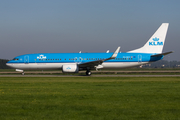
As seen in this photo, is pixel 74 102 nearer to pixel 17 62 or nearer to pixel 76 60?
pixel 76 60

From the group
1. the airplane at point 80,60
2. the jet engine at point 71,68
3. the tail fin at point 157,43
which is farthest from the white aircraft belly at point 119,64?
the jet engine at point 71,68

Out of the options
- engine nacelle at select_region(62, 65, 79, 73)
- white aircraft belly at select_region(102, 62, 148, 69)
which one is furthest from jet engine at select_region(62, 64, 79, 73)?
white aircraft belly at select_region(102, 62, 148, 69)

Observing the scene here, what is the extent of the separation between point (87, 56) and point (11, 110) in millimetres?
27885

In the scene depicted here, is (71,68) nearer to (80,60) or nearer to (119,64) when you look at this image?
(80,60)

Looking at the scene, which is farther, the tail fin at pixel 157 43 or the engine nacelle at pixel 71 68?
the tail fin at pixel 157 43

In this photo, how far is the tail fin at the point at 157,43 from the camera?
125 feet

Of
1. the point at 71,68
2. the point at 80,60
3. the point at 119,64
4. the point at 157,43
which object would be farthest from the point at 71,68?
the point at 157,43

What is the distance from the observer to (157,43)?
126 ft

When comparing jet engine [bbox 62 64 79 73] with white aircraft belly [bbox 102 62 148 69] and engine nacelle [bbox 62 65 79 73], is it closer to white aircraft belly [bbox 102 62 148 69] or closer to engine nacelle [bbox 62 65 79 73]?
engine nacelle [bbox 62 65 79 73]

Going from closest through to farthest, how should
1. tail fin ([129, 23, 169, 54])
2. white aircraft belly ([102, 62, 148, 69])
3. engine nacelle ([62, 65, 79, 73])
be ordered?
engine nacelle ([62, 65, 79, 73])
white aircraft belly ([102, 62, 148, 69])
tail fin ([129, 23, 169, 54])

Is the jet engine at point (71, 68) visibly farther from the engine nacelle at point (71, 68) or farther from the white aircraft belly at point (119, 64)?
the white aircraft belly at point (119, 64)

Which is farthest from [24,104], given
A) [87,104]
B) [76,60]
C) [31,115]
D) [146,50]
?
[146,50]

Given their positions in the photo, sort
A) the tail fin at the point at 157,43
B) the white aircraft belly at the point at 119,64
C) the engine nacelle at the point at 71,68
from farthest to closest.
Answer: the tail fin at the point at 157,43
the white aircraft belly at the point at 119,64
the engine nacelle at the point at 71,68

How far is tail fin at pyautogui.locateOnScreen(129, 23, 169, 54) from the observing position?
38.2 metres
